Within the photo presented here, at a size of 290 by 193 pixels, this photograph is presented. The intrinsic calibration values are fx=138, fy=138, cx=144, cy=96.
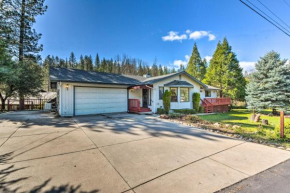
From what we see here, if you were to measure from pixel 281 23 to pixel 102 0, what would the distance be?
41.2ft

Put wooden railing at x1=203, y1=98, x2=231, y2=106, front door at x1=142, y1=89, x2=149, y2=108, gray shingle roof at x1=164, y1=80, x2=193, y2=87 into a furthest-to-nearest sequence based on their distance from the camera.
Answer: wooden railing at x1=203, y1=98, x2=231, y2=106 → front door at x1=142, y1=89, x2=149, y2=108 → gray shingle roof at x1=164, y1=80, x2=193, y2=87

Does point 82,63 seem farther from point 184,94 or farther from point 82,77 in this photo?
point 184,94

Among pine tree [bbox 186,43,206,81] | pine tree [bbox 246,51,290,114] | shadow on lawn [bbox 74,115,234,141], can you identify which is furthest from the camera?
pine tree [bbox 186,43,206,81]

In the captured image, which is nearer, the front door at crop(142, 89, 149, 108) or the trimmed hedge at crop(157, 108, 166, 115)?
the trimmed hedge at crop(157, 108, 166, 115)

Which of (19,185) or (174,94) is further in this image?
(174,94)

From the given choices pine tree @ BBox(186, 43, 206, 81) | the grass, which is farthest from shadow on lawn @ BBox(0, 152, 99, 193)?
pine tree @ BBox(186, 43, 206, 81)

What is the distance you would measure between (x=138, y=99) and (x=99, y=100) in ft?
11.0

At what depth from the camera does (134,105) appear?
1221cm

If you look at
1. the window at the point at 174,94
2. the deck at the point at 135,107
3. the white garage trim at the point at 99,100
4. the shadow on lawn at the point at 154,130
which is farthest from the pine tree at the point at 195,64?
the shadow on lawn at the point at 154,130

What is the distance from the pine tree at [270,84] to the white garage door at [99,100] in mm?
13153

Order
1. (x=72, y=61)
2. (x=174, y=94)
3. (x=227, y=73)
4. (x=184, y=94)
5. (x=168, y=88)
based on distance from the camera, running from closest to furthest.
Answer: (x=168, y=88) → (x=174, y=94) → (x=184, y=94) → (x=227, y=73) → (x=72, y=61)

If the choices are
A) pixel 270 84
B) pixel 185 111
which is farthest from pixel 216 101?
pixel 185 111

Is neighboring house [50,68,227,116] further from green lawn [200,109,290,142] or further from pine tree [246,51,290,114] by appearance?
pine tree [246,51,290,114]

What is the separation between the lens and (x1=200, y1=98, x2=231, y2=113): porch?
15.4 metres
